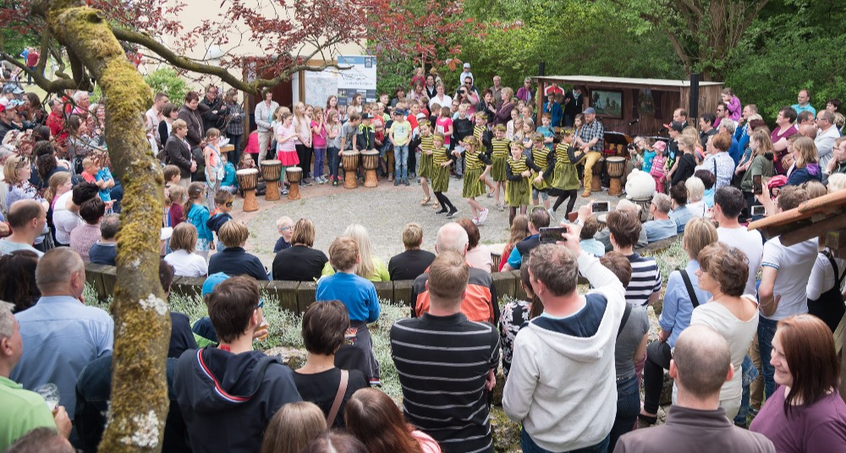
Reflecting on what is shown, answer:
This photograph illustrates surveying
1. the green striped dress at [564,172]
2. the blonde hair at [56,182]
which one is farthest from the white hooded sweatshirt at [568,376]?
the green striped dress at [564,172]

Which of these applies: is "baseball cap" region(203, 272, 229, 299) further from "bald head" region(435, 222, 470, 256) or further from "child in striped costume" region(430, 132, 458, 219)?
"child in striped costume" region(430, 132, 458, 219)

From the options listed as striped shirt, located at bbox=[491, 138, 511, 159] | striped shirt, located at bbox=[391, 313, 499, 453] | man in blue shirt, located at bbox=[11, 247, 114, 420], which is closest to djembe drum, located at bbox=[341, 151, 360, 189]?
striped shirt, located at bbox=[491, 138, 511, 159]

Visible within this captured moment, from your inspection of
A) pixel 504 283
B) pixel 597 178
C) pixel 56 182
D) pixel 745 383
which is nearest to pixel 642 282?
pixel 745 383

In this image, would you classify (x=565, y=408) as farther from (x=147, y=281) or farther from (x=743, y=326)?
(x=147, y=281)

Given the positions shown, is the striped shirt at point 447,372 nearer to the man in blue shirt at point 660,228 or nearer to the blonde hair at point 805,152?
the man in blue shirt at point 660,228

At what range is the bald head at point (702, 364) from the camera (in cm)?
305

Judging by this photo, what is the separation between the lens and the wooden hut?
1485 cm

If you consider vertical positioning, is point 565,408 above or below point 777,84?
below

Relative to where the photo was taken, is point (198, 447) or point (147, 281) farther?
point (198, 447)

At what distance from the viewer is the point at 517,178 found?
12688 millimetres

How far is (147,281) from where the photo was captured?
7.93 feet

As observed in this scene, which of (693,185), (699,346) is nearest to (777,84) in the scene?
(693,185)

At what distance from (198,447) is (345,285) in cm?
190

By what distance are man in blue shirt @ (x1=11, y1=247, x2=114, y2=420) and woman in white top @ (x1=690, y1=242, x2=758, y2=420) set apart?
312 cm
